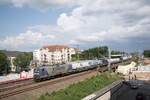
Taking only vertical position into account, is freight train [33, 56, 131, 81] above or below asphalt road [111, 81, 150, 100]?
above

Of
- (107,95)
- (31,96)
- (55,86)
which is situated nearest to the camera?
(31,96)

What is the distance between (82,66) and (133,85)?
29976 mm

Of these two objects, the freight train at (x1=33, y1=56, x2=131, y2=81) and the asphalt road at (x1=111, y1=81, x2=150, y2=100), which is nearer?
the asphalt road at (x1=111, y1=81, x2=150, y2=100)

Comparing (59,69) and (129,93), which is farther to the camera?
(59,69)

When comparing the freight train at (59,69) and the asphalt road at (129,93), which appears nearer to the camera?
the asphalt road at (129,93)

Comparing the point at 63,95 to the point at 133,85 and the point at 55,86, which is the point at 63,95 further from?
the point at 133,85

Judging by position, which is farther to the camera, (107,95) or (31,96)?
(107,95)

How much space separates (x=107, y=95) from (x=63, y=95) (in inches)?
329

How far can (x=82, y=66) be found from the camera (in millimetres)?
88562

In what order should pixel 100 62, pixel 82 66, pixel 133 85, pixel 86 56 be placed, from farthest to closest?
pixel 86 56 → pixel 100 62 → pixel 82 66 → pixel 133 85

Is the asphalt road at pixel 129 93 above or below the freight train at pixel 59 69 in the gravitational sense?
below

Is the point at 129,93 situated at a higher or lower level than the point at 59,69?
lower

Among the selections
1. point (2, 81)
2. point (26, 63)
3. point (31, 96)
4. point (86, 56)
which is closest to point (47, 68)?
point (2, 81)

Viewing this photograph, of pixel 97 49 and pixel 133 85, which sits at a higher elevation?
pixel 97 49
